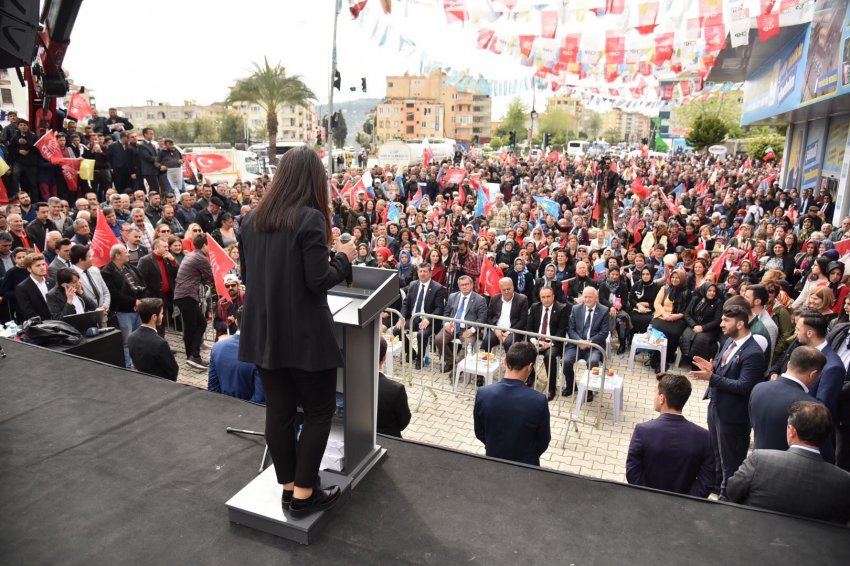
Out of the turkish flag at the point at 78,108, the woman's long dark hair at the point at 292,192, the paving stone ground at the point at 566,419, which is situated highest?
the turkish flag at the point at 78,108

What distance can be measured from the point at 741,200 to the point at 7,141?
20764mm

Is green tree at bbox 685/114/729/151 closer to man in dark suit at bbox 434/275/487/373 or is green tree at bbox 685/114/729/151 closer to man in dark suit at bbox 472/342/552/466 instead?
man in dark suit at bbox 434/275/487/373

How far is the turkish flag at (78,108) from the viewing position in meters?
15.1

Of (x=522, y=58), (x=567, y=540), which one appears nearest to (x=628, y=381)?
(x=567, y=540)

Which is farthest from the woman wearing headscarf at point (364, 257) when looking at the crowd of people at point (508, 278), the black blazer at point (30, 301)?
the black blazer at point (30, 301)

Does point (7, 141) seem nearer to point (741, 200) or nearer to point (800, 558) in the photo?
point (800, 558)

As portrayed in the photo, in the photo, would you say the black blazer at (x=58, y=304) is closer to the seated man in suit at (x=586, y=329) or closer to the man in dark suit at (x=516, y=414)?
the man in dark suit at (x=516, y=414)

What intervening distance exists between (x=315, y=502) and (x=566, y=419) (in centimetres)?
469

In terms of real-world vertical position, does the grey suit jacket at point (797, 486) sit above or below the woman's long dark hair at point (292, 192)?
below

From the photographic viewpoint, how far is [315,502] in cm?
266

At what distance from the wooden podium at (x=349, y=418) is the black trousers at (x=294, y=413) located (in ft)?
0.60

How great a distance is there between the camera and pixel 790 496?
9.71 feet

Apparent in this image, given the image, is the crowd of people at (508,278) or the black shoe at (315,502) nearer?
the black shoe at (315,502)

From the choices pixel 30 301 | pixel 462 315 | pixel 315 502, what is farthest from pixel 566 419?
pixel 30 301
